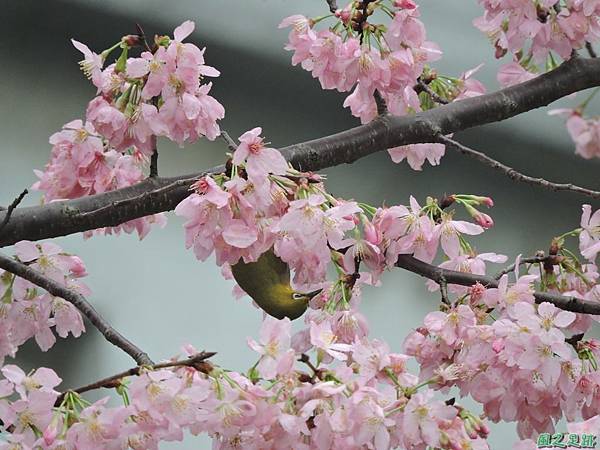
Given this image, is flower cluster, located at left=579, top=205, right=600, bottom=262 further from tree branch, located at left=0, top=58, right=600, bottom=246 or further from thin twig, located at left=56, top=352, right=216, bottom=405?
thin twig, located at left=56, top=352, right=216, bottom=405

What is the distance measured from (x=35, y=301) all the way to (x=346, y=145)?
321 mm

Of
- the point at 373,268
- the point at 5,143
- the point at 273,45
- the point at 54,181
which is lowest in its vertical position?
the point at 373,268

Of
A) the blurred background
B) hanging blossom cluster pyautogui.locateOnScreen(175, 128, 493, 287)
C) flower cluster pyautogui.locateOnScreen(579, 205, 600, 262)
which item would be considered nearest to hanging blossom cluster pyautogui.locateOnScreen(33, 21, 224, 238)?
hanging blossom cluster pyautogui.locateOnScreen(175, 128, 493, 287)

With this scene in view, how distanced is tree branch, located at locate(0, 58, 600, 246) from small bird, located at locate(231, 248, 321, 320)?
0.22 ft

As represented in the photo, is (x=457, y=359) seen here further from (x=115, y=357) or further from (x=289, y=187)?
(x=115, y=357)

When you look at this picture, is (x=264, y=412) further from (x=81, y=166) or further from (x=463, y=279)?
(x=81, y=166)

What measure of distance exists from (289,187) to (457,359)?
229mm

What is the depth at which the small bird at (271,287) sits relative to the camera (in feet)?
2.14

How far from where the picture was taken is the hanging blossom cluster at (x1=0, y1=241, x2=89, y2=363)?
2.66ft

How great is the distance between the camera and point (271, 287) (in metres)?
0.66

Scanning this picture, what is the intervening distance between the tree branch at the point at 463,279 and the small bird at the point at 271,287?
10 cm

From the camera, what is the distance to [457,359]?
752 millimetres

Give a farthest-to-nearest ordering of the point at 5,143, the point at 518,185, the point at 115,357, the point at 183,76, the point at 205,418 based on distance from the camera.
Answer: the point at 518,185
the point at 5,143
the point at 115,357
the point at 183,76
the point at 205,418

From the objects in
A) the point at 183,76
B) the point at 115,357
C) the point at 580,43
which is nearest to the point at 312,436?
the point at 183,76
